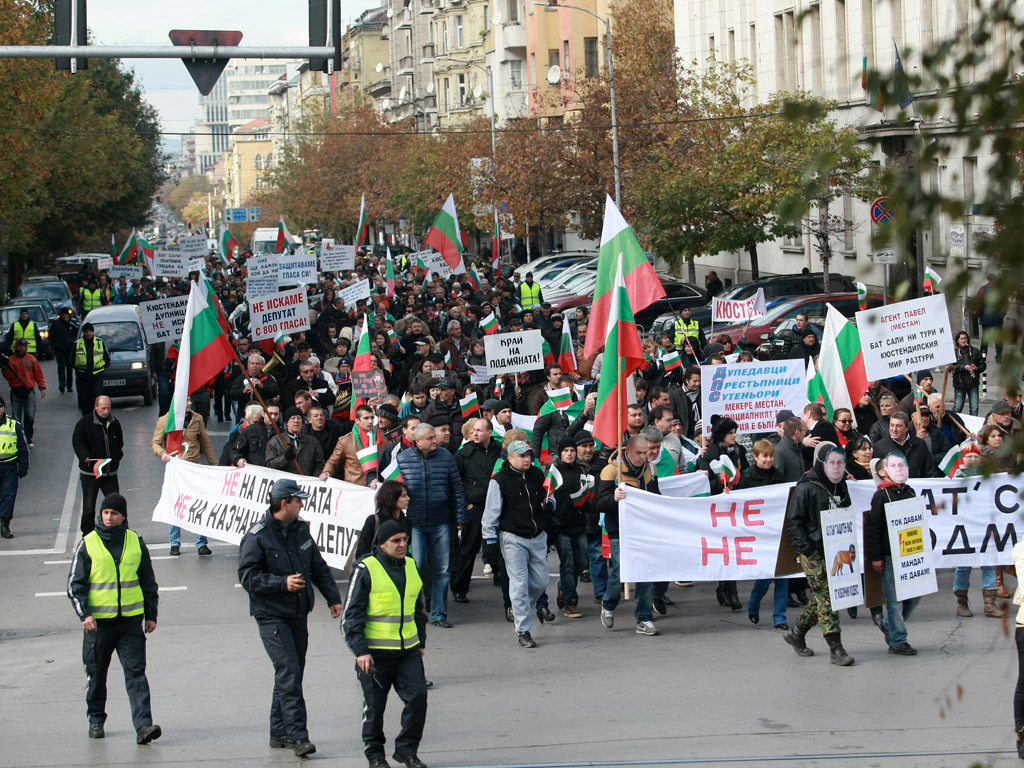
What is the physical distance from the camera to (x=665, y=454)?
11.9m

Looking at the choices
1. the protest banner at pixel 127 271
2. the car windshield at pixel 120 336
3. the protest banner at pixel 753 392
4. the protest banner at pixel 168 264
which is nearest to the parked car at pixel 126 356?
the car windshield at pixel 120 336

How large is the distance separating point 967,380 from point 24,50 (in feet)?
44.3

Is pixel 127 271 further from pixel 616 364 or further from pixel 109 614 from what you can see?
pixel 109 614

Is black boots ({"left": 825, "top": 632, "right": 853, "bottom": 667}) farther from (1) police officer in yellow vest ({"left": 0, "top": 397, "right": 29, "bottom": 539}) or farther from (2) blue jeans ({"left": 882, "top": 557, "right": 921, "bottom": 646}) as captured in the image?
(1) police officer in yellow vest ({"left": 0, "top": 397, "right": 29, "bottom": 539})

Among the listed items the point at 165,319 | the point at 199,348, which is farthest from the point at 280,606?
the point at 165,319

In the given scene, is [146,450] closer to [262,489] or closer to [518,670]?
[262,489]

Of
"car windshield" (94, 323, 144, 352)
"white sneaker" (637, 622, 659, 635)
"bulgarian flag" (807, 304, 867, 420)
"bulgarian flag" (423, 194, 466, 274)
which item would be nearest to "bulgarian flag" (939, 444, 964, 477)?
"bulgarian flag" (807, 304, 867, 420)

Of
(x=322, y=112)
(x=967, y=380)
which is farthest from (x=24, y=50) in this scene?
(x=322, y=112)

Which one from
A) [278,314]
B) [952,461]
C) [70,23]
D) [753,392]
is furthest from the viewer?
[278,314]

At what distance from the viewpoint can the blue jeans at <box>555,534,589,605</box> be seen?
11.5m

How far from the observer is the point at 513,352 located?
17.8m

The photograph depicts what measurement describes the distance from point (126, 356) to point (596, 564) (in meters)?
Result: 17.6

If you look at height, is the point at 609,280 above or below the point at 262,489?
above

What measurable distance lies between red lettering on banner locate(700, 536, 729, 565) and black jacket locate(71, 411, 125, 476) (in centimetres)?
631
